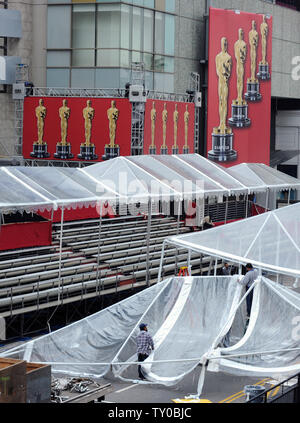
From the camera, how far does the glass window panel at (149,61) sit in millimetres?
44459

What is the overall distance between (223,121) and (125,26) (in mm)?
10433

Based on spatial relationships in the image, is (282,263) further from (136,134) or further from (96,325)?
(136,134)

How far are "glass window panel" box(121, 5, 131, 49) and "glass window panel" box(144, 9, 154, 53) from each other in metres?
1.54

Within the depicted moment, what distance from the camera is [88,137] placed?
41156 millimetres

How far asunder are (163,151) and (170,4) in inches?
353

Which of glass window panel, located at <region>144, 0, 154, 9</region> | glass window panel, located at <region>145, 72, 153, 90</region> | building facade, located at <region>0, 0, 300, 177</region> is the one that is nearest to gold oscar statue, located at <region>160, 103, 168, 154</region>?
glass window panel, located at <region>145, 72, 153, 90</region>

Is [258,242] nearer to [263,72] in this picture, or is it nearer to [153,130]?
[153,130]

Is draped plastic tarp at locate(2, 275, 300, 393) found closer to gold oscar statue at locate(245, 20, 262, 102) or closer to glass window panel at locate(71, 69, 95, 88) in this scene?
glass window panel at locate(71, 69, 95, 88)

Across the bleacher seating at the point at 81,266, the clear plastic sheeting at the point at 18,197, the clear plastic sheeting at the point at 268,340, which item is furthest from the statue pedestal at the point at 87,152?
the clear plastic sheeting at the point at 268,340

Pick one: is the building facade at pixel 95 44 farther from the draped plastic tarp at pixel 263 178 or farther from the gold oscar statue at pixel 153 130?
the draped plastic tarp at pixel 263 178

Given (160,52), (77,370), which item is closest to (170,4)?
(160,52)

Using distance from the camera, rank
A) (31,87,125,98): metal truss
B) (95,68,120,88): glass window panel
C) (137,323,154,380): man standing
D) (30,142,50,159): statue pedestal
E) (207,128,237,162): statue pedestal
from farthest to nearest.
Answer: (207,128,237,162): statue pedestal < (95,68,120,88): glass window panel < (31,87,125,98): metal truss < (30,142,50,159): statue pedestal < (137,323,154,380): man standing

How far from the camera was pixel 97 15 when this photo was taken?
140 feet

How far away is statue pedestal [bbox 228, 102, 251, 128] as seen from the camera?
51.1 meters
